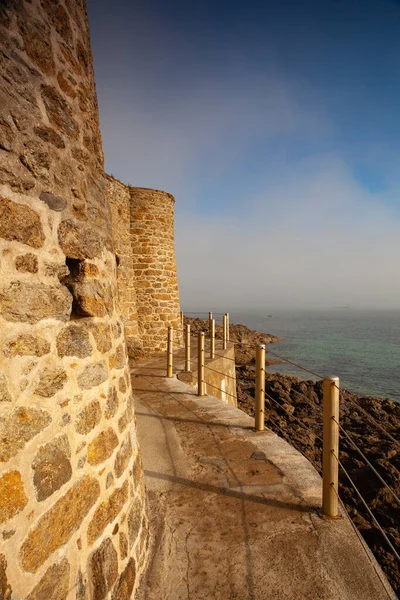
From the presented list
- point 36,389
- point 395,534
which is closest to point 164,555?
point 36,389

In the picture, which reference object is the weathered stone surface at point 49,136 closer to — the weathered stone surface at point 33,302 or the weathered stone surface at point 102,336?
the weathered stone surface at point 33,302

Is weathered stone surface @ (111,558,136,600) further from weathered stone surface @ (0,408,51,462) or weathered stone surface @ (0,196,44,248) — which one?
weathered stone surface @ (0,196,44,248)

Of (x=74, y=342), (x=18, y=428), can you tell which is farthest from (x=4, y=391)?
(x=74, y=342)

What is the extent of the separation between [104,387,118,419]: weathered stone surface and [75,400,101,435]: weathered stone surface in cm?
9

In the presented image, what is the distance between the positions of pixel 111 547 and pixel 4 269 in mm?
1692

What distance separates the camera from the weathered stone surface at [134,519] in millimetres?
2318

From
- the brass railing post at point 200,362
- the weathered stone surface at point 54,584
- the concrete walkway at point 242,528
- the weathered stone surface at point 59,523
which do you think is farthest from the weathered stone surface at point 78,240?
the brass railing post at point 200,362

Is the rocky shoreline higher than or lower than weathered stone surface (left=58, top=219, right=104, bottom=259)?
lower

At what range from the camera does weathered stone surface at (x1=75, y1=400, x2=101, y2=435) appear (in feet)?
6.08

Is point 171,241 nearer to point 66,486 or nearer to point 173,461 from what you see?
point 173,461

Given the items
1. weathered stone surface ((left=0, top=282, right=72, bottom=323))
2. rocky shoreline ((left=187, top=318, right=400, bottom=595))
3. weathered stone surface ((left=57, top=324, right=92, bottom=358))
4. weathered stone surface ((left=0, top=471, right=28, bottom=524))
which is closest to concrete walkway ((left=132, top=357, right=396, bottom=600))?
rocky shoreline ((left=187, top=318, right=400, bottom=595))

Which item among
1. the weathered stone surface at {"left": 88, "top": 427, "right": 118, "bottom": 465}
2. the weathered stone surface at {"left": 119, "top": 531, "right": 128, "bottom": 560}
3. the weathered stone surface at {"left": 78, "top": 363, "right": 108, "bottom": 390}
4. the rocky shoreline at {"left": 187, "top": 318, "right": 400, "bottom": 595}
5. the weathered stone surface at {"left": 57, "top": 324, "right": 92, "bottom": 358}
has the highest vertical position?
the weathered stone surface at {"left": 57, "top": 324, "right": 92, "bottom": 358}

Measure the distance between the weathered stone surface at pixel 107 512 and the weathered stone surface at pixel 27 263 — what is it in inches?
53.2

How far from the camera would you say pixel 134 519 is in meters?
2.41
